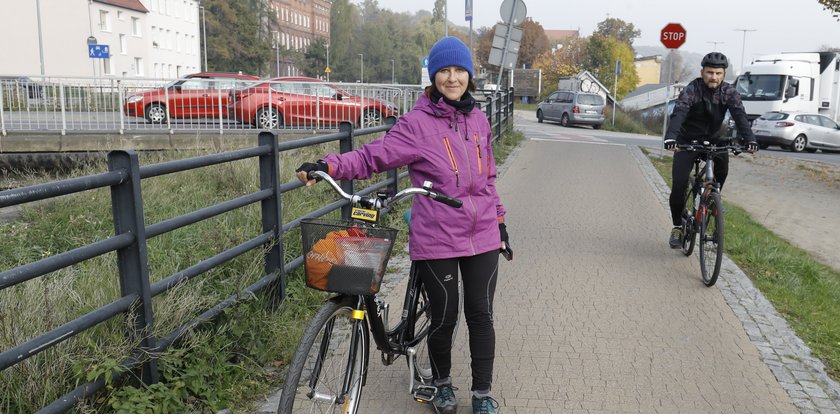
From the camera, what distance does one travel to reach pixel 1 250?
289 inches

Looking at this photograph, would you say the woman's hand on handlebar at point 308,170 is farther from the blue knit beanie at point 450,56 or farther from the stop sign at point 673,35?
the stop sign at point 673,35

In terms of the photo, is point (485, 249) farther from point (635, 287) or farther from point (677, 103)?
point (677, 103)

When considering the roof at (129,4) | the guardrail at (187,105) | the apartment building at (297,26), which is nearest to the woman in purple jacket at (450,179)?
the guardrail at (187,105)

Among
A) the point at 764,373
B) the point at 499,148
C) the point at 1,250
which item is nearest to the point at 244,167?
the point at 1,250

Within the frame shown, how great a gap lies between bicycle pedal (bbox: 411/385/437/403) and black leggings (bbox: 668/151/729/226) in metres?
4.05

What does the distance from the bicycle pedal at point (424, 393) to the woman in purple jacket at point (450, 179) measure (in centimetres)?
33

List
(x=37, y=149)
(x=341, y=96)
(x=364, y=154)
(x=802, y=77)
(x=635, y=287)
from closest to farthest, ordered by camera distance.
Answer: (x=364, y=154), (x=635, y=287), (x=37, y=149), (x=341, y=96), (x=802, y=77)

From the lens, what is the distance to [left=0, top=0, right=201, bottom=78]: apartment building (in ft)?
164

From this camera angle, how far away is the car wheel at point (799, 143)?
26.6 metres

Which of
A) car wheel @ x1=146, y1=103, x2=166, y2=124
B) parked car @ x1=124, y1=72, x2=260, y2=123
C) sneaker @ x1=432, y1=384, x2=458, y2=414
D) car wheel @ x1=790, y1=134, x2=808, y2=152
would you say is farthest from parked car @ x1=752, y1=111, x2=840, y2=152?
sneaker @ x1=432, y1=384, x2=458, y2=414

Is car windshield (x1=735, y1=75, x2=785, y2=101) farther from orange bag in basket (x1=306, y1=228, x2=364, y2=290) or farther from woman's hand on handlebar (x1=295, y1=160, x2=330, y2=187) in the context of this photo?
orange bag in basket (x1=306, y1=228, x2=364, y2=290)

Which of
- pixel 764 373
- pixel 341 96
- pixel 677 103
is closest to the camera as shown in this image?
pixel 764 373

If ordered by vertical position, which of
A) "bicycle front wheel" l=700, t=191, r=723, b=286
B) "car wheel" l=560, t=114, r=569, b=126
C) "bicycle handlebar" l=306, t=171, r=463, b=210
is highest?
"bicycle handlebar" l=306, t=171, r=463, b=210

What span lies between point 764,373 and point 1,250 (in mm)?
6762
